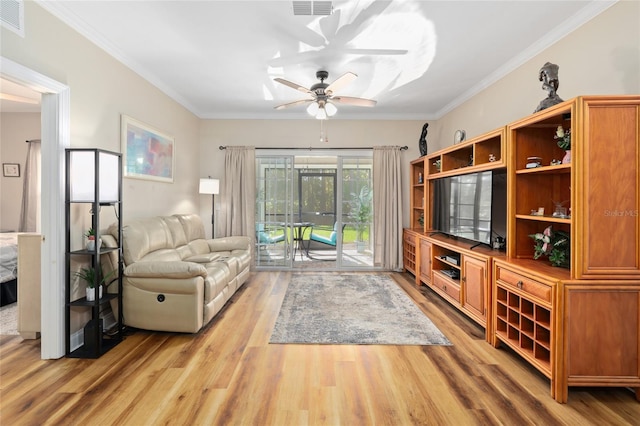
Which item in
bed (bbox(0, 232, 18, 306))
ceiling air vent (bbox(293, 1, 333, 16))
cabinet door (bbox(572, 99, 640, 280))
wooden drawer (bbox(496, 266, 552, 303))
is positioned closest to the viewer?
cabinet door (bbox(572, 99, 640, 280))

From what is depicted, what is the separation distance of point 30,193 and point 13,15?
14.1 ft

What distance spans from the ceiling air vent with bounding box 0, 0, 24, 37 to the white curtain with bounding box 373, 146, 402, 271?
458 centimetres

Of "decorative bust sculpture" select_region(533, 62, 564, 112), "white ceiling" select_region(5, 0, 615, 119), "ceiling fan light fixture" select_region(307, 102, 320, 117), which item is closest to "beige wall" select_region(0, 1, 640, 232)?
"white ceiling" select_region(5, 0, 615, 119)

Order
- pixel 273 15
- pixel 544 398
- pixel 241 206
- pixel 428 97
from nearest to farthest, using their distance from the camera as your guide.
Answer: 1. pixel 544 398
2. pixel 273 15
3. pixel 428 97
4. pixel 241 206

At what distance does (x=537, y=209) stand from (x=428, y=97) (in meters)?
2.63

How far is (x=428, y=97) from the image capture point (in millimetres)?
4680

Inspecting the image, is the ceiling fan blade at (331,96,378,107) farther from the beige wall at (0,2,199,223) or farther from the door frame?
the door frame

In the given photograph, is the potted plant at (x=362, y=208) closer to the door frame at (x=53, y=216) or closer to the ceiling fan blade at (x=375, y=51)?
the ceiling fan blade at (x=375, y=51)

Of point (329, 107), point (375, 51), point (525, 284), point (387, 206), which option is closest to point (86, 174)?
point (329, 107)

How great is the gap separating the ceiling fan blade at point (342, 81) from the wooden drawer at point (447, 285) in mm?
2522

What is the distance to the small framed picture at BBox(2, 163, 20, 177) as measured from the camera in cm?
522

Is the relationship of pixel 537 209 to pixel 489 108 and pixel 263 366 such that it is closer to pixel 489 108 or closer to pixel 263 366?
pixel 489 108

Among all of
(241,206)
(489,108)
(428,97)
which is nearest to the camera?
(489,108)

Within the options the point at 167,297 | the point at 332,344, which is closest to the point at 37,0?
the point at 167,297
